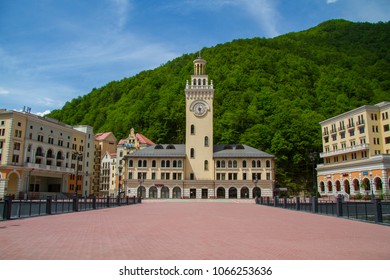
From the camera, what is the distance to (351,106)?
85.1 meters

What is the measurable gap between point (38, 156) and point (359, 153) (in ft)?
199

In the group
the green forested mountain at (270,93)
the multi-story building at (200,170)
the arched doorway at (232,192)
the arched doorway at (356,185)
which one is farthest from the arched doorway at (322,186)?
the arched doorway at (232,192)

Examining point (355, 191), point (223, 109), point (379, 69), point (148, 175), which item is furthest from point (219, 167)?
point (379, 69)

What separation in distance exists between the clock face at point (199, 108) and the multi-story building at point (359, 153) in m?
27.2

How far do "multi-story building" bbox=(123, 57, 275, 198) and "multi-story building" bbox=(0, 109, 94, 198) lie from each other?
511 inches

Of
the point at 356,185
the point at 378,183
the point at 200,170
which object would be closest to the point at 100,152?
the point at 200,170

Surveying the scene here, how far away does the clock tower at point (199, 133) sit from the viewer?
223 ft

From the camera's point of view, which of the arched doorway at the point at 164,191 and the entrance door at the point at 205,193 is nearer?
the entrance door at the point at 205,193

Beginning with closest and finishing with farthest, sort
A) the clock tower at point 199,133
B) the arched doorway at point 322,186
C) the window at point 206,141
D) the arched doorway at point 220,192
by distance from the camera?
the arched doorway at point 220,192
the clock tower at point 199,133
the window at point 206,141
the arched doorway at point 322,186

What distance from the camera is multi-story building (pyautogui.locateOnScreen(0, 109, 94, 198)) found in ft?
187

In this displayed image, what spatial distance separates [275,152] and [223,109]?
1071 inches

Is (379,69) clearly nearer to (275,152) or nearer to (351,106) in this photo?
(351,106)

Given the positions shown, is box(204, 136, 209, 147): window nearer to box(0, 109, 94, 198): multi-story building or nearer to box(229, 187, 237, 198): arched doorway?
box(229, 187, 237, 198): arched doorway

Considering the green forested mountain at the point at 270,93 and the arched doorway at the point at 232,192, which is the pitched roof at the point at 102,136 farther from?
the arched doorway at the point at 232,192
